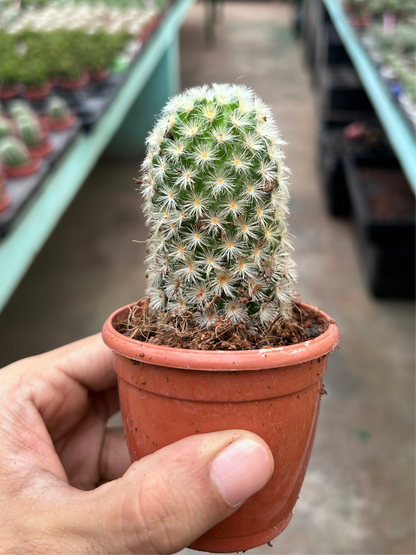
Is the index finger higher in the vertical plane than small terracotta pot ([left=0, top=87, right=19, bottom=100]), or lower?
lower

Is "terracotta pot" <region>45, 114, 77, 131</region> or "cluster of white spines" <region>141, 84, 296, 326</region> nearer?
"cluster of white spines" <region>141, 84, 296, 326</region>

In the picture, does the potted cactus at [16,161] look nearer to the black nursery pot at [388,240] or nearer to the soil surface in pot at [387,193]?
the black nursery pot at [388,240]

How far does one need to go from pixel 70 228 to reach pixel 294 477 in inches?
180

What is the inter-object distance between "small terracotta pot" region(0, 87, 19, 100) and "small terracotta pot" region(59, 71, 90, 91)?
1.32 feet

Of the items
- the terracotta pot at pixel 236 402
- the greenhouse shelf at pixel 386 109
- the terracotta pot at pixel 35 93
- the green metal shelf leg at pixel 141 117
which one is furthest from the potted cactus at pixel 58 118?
the green metal shelf leg at pixel 141 117

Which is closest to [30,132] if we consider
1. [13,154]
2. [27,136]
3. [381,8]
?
[27,136]

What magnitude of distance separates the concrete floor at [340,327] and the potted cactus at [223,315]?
130 centimetres

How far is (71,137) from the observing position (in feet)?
11.1

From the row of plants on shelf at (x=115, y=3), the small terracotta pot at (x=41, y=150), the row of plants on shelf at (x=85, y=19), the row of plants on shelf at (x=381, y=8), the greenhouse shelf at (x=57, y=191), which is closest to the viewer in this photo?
the greenhouse shelf at (x=57, y=191)

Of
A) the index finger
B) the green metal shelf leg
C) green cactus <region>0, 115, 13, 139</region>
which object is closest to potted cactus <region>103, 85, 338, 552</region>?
the index finger

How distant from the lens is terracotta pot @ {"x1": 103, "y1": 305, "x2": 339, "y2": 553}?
1031 millimetres

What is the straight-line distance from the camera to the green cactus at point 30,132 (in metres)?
3.14

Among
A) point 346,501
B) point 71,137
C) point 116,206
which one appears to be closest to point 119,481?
point 346,501

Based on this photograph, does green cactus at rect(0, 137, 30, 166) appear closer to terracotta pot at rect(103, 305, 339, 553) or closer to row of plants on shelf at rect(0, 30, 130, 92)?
row of plants on shelf at rect(0, 30, 130, 92)
